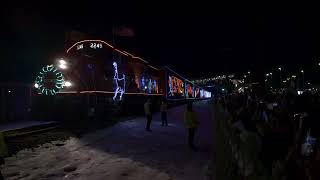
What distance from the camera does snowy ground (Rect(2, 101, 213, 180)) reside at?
1011 centimetres

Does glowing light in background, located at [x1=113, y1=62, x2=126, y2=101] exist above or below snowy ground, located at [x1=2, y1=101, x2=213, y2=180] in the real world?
above

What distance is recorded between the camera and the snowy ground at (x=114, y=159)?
10.1 m

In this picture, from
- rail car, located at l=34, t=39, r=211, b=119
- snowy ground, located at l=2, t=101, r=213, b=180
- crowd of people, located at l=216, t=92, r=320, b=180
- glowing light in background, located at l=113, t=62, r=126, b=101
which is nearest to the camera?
crowd of people, located at l=216, t=92, r=320, b=180

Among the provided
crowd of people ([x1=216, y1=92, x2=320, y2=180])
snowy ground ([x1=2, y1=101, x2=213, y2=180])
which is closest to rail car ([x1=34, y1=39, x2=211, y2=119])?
snowy ground ([x1=2, y1=101, x2=213, y2=180])

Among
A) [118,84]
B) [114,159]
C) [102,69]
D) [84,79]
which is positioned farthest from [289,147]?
[118,84]

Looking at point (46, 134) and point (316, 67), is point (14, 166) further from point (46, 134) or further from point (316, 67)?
point (316, 67)

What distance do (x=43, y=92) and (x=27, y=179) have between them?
52.5ft

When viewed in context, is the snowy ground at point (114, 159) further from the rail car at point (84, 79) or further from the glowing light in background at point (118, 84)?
the glowing light in background at point (118, 84)

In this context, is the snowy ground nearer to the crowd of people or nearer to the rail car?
the crowd of people

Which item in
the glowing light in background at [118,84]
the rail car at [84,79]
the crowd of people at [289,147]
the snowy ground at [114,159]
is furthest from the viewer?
the glowing light in background at [118,84]

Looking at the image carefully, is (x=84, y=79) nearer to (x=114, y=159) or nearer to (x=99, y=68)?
(x=99, y=68)

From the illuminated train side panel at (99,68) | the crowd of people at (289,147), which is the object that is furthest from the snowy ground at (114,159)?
the illuminated train side panel at (99,68)

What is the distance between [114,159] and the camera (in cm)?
1237

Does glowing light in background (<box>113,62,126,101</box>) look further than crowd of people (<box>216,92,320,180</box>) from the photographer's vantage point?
Yes
